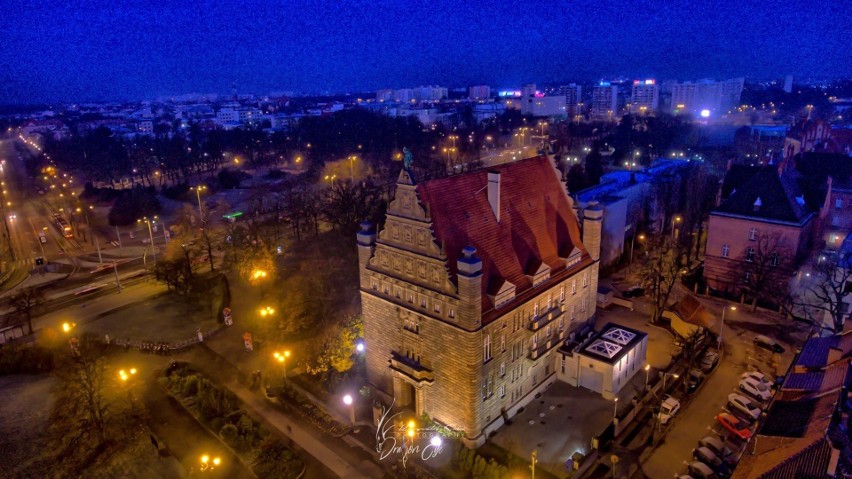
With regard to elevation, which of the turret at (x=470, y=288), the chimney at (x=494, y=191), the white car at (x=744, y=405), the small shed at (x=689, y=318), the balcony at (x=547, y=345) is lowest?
the white car at (x=744, y=405)

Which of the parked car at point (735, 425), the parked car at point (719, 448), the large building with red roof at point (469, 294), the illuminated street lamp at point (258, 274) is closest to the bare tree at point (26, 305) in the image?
the illuminated street lamp at point (258, 274)

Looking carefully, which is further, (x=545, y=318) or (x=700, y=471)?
(x=545, y=318)

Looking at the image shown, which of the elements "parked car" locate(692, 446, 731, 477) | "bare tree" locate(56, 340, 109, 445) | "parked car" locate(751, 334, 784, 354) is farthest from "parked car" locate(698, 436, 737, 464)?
"bare tree" locate(56, 340, 109, 445)

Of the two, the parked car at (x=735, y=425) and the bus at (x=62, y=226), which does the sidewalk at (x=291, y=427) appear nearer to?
the parked car at (x=735, y=425)

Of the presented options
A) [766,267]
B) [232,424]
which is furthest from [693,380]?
[232,424]

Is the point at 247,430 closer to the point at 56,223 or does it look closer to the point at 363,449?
the point at 363,449

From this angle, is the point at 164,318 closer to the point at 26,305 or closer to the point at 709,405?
the point at 26,305

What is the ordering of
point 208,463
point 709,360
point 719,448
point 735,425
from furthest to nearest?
point 709,360 → point 735,425 → point 208,463 → point 719,448

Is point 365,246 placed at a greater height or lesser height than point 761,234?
greater
